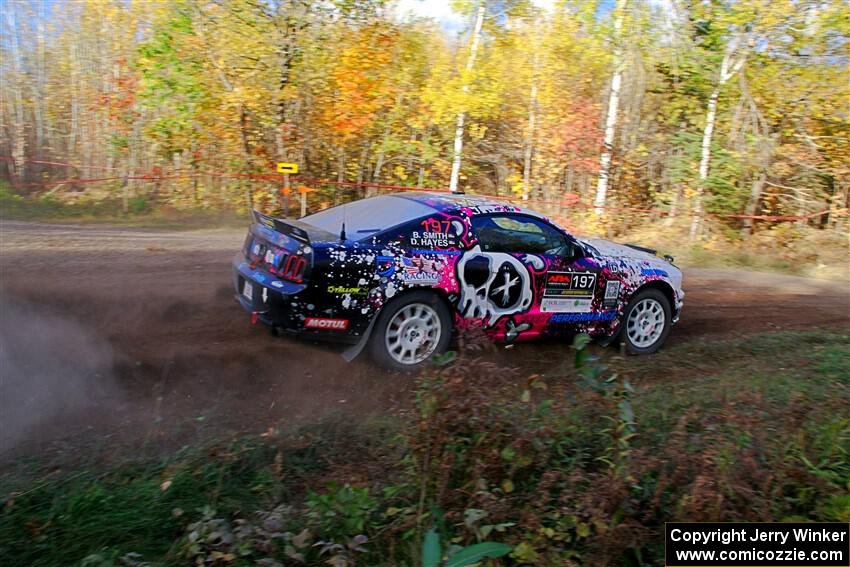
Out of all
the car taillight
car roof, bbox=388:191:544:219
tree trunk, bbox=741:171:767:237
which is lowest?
the car taillight

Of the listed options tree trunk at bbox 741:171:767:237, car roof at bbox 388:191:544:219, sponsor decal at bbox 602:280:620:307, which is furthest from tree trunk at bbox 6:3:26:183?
tree trunk at bbox 741:171:767:237

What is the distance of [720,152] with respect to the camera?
17.2 metres

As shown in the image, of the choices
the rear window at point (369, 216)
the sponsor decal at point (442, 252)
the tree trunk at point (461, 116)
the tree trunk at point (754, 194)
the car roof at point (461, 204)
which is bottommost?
the sponsor decal at point (442, 252)

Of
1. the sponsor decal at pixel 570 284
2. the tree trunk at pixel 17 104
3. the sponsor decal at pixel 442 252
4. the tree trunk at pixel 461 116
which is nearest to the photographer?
the sponsor decal at pixel 442 252

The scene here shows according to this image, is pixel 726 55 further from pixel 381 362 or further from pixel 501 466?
pixel 501 466

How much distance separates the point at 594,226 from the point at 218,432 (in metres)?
13.7

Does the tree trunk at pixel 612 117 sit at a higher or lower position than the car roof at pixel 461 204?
higher

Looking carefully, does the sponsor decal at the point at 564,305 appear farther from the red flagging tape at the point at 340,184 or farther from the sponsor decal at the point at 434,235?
the red flagging tape at the point at 340,184

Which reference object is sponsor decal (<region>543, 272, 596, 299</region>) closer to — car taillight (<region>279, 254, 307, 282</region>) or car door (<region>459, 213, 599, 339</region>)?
car door (<region>459, 213, 599, 339</region>)

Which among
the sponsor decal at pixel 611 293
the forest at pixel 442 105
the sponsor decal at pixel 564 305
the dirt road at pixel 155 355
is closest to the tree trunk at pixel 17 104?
the forest at pixel 442 105

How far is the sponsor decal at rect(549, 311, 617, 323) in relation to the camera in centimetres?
689

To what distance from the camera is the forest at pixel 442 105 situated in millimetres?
14898

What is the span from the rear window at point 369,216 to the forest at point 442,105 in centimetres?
887

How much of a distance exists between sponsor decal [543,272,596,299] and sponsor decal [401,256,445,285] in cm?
123
